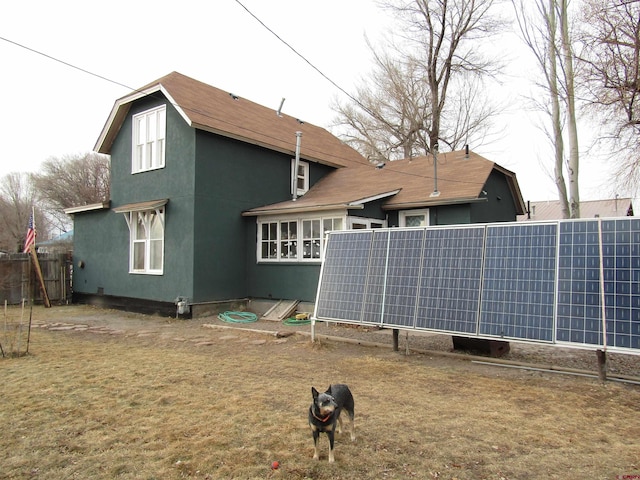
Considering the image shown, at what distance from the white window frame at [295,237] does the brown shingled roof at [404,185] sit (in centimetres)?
43

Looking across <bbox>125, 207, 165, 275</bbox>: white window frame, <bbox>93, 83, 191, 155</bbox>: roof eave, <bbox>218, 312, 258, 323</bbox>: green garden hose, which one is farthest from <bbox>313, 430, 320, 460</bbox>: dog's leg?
<bbox>93, 83, 191, 155</bbox>: roof eave

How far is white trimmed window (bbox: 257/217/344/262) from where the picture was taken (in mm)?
11891

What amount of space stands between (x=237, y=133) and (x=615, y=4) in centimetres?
1034

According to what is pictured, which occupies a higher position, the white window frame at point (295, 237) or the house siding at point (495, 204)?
the house siding at point (495, 204)

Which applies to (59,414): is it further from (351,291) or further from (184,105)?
(184,105)

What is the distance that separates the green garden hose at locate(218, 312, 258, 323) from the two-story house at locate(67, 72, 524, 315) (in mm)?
739

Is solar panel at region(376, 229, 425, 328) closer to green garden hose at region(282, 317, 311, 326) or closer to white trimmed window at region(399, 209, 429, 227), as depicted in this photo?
green garden hose at region(282, 317, 311, 326)

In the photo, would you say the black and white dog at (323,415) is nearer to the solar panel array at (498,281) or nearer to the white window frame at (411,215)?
the solar panel array at (498,281)

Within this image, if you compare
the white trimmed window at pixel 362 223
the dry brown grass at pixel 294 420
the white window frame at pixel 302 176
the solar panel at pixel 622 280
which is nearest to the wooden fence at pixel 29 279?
the white window frame at pixel 302 176

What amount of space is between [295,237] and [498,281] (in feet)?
23.7

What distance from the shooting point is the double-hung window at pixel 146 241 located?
525 inches

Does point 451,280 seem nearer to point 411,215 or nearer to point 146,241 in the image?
point 411,215

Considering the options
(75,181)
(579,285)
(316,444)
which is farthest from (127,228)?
(75,181)

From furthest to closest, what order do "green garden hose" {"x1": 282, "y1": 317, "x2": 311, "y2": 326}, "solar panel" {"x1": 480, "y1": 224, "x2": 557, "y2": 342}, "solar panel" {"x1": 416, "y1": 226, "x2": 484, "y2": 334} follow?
"green garden hose" {"x1": 282, "y1": 317, "x2": 311, "y2": 326}
"solar panel" {"x1": 416, "y1": 226, "x2": 484, "y2": 334}
"solar panel" {"x1": 480, "y1": 224, "x2": 557, "y2": 342}
